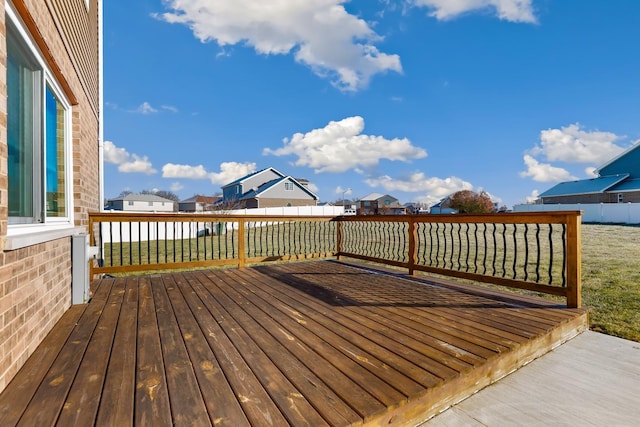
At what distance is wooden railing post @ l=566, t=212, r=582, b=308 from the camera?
2.58 m

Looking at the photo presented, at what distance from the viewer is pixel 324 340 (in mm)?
1990

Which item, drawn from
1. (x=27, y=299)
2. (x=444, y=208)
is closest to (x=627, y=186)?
(x=444, y=208)

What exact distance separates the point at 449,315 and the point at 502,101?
14451 millimetres

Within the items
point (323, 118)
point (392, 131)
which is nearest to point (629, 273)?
point (392, 131)

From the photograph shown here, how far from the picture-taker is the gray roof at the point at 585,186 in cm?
2067

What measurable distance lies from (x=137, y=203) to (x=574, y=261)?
148 ft

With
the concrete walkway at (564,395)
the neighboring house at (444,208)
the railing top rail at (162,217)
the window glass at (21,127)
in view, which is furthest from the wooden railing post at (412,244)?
the neighboring house at (444,208)

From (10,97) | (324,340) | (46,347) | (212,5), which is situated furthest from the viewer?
(212,5)

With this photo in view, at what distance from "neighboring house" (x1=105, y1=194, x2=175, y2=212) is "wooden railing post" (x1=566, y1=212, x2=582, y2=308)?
43.1m

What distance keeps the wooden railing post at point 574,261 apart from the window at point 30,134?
13.3 feet

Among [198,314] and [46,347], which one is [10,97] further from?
[198,314]

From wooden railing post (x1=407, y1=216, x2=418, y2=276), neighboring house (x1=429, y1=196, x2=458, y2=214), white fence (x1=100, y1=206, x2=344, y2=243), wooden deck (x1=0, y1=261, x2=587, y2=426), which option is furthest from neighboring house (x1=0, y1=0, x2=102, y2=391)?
neighboring house (x1=429, y1=196, x2=458, y2=214)

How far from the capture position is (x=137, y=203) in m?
39.0

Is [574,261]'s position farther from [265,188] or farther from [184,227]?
[265,188]
